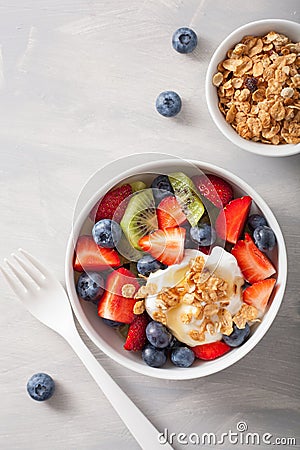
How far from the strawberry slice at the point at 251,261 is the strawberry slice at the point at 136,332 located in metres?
0.19

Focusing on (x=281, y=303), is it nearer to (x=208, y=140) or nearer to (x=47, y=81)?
(x=208, y=140)

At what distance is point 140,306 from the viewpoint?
1269 mm

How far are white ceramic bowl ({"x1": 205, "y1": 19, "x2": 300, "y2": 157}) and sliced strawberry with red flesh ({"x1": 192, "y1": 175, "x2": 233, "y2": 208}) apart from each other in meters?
0.08

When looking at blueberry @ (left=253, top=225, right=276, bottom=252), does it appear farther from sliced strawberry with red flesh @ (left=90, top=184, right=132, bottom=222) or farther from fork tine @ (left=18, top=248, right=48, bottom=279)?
fork tine @ (left=18, top=248, right=48, bottom=279)

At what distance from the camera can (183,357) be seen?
1.26 m

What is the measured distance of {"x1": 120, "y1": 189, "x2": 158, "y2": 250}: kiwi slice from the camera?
4.18 feet

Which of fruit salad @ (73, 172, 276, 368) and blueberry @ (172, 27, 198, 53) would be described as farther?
blueberry @ (172, 27, 198, 53)

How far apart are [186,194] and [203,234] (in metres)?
0.08

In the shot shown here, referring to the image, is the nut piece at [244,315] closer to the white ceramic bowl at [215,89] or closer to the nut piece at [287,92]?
the white ceramic bowl at [215,89]

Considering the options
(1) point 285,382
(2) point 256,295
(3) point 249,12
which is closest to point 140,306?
→ (2) point 256,295

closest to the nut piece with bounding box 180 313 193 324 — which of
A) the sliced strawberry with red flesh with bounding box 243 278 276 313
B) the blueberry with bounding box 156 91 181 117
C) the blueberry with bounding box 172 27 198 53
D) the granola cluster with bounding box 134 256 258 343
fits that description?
the granola cluster with bounding box 134 256 258 343

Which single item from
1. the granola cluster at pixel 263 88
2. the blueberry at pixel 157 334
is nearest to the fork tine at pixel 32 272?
the blueberry at pixel 157 334

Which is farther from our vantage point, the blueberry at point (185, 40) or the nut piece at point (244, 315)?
the blueberry at point (185, 40)

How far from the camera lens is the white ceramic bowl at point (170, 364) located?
1.25 m
